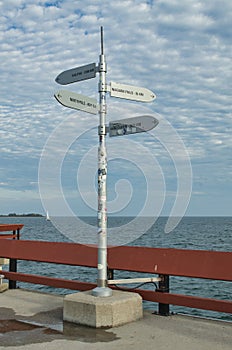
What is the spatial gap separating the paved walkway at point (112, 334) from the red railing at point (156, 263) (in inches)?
11.6

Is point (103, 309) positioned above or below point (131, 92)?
below

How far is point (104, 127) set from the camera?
21.5 ft

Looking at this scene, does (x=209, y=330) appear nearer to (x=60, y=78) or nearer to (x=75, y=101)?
(x=75, y=101)

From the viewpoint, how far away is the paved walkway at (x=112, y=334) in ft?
17.3

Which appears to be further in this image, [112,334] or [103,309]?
[103,309]

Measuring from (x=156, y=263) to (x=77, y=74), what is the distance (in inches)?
113

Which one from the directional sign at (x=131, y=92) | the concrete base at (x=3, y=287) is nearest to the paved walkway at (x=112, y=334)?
the concrete base at (x=3, y=287)

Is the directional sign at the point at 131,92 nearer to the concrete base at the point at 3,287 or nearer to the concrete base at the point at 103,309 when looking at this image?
the concrete base at the point at 103,309

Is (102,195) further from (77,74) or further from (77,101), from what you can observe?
(77,74)

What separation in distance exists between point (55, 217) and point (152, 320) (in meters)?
1.93

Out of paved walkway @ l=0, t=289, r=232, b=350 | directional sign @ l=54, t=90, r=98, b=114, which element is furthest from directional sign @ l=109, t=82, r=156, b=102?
paved walkway @ l=0, t=289, r=232, b=350

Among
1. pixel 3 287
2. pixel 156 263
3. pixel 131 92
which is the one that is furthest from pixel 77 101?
pixel 3 287

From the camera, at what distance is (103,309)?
19.4ft

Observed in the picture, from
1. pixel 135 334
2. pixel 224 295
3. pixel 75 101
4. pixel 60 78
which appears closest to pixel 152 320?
pixel 135 334
